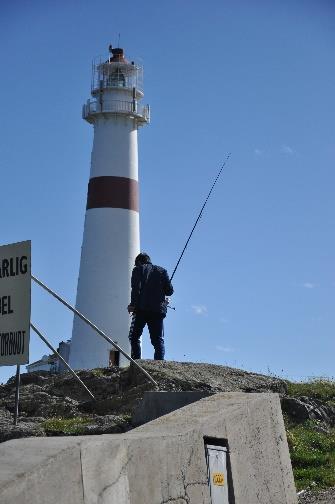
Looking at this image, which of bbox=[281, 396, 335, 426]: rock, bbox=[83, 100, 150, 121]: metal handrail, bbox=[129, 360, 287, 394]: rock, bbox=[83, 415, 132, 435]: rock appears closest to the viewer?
bbox=[83, 415, 132, 435]: rock

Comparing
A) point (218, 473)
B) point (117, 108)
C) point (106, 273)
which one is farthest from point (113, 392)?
point (117, 108)

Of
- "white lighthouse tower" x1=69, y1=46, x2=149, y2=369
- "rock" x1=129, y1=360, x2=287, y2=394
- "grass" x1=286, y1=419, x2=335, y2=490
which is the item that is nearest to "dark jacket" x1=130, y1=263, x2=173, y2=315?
"rock" x1=129, y1=360, x2=287, y2=394

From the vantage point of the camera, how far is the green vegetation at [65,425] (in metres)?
8.12

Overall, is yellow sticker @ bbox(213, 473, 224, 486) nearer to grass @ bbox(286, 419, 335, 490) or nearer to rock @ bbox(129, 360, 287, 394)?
grass @ bbox(286, 419, 335, 490)

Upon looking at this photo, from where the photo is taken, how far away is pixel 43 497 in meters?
4.46

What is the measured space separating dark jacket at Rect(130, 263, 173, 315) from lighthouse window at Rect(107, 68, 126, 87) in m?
16.3

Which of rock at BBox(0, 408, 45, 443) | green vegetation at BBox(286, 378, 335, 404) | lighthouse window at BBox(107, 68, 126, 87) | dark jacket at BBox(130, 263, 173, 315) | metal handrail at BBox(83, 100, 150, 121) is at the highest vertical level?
lighthouse window at BBox(107, 68, 126, 87)

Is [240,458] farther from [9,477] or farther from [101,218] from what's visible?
[101,218]

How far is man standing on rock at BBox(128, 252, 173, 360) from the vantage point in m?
13.6

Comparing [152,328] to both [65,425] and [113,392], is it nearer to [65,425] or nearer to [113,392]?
[113,392]

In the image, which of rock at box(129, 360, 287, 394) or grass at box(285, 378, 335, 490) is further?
rock at box(129, 360, 287, 394)

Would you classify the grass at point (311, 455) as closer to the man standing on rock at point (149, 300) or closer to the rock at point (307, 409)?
the rock at point (307, 409)

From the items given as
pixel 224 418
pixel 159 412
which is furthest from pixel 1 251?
pixel 224 418

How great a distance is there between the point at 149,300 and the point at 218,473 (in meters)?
7.46
